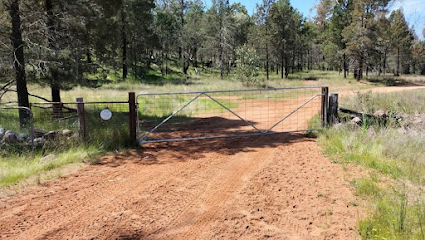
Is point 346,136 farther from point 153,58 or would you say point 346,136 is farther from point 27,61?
point 153,58

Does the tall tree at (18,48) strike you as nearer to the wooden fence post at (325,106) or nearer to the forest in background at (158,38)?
the forest in background at (158,38)

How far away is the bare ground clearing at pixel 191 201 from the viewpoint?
4.10 meters

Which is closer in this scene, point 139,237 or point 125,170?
point 139,237

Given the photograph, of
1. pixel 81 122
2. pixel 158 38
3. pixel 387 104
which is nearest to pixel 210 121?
pixel 81 122

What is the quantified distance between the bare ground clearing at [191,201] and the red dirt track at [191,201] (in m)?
0.01

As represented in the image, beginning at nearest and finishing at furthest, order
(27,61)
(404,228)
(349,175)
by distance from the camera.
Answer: (404,228) → (349,175) → (27,61)

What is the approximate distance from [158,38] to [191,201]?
3975 cm

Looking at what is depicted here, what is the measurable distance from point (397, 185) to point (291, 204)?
201cm

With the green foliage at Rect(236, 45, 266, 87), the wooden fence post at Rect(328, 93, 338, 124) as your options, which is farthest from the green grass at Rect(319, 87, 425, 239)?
the green foliage at Rect(236, 45, 266, 87)

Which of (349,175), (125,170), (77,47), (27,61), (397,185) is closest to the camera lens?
(397,185)

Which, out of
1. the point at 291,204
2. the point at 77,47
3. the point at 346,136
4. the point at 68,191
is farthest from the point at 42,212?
the point at 77,47

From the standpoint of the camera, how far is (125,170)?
21.8 feet

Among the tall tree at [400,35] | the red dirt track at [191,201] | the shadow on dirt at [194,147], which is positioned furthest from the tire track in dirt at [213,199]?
the tall tree at [400,35]

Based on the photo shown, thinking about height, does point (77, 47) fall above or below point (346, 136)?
above
